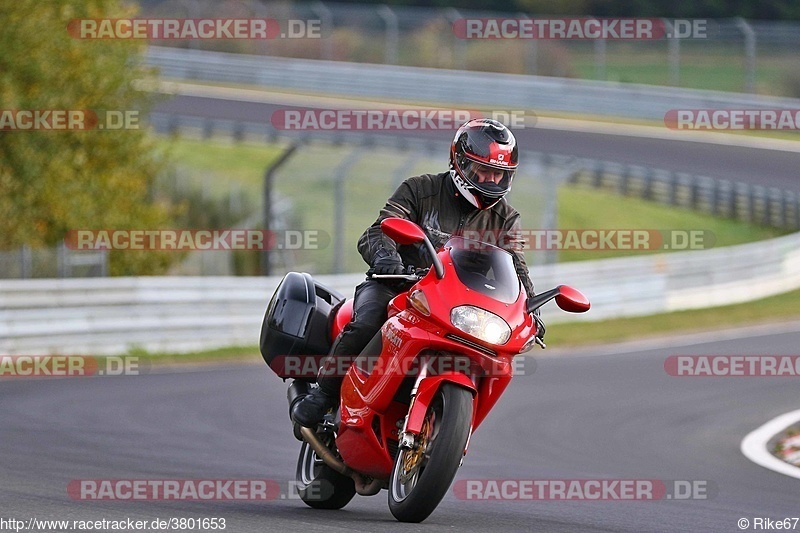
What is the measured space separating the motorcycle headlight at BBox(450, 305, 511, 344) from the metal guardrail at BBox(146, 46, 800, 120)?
2565 cm

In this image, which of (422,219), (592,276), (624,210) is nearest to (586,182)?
(624,210)

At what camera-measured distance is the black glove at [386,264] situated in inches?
250

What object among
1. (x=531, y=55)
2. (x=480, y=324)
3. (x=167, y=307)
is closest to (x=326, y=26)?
(x=531, y=55)

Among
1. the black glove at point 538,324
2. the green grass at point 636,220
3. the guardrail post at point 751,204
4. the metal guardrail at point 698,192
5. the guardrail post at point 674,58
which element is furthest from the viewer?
the guardrail post at point 674,58

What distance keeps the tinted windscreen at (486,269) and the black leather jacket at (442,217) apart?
436 millimetres

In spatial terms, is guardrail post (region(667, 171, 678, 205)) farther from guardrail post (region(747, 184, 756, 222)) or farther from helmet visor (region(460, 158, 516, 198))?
helmet visor (region(460, 158, 516, 198))

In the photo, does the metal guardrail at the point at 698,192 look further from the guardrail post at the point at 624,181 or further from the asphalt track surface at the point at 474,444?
the asphalt track surface at the point at 474,444

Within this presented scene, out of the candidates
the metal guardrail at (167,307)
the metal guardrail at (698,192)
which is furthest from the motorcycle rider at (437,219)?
the metal guardrail at (698,192)

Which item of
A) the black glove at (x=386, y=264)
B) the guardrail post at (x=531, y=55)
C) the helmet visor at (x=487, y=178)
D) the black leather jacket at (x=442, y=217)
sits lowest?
the black glove at (x=386, y=264)

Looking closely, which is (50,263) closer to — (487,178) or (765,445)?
(765,445)

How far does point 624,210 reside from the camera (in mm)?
27953

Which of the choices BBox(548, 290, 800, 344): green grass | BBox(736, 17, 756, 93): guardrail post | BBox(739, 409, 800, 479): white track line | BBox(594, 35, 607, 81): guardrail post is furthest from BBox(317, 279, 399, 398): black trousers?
BBox(594, 35, 607, 81): guardrail post

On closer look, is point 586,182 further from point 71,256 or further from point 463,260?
point 463,260

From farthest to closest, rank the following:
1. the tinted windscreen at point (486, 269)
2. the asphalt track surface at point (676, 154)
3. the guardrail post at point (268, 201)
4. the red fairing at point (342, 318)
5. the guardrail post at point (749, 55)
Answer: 1. the guardrail post at point (749, 55)
2. the asphalt track surface at point (676, 154)
3. the guardrail post at point (268, 201)
4. the red fairing at point (342, 318)
5. the tinted windscreen at point (486, 269)
